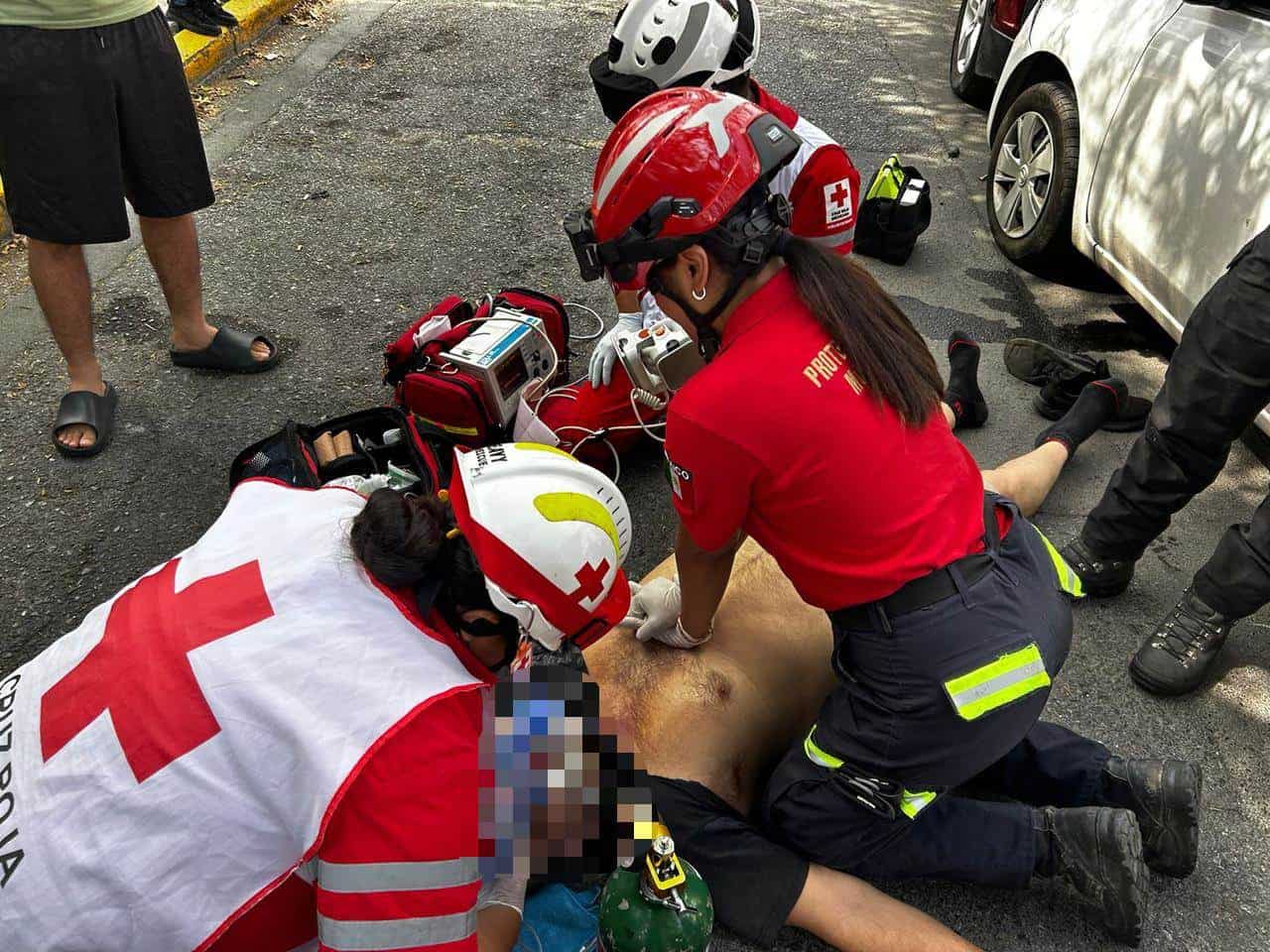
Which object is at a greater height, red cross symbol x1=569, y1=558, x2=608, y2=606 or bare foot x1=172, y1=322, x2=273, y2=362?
red cross symbol x1=569, y1=558, x2=608, y2=606

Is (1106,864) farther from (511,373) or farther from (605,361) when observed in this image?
(511,373)

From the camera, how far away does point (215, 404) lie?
3709 millimetres

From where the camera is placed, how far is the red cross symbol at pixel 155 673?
147 centimetres

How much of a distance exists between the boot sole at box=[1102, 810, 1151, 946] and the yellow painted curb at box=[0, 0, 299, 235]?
5952 mm

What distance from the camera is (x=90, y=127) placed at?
10.5ft

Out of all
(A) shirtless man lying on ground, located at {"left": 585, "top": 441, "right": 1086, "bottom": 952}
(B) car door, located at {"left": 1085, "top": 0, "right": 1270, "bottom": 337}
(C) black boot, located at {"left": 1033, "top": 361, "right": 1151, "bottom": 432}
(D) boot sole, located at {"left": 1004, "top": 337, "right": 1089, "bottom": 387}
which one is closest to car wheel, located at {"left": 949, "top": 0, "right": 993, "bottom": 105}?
(B) car door, located at {"left": 1085, "top": 0, "right": 1270, "bottom": 337}

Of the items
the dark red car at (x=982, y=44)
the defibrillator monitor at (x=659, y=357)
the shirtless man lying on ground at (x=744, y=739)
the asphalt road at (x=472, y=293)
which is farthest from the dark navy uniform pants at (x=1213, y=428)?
the dark red car at (x=982, y=44)

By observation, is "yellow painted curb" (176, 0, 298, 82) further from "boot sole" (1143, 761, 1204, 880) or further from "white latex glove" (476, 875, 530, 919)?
"boot sole" (1143, 761, 1204, 880)

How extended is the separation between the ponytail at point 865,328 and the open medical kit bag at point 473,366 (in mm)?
1512

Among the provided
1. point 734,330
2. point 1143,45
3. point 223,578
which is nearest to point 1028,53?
point 1143,45

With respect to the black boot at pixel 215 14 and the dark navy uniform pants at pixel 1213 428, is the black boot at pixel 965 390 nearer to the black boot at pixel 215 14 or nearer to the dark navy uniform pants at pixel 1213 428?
the dark navy uniform pants at pixel 1213 428

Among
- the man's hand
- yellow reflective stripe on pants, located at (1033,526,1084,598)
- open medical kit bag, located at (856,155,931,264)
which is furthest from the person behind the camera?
open medical kit bag, located at (856,155,931,264)

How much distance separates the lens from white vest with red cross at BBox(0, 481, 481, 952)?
145 centimetres

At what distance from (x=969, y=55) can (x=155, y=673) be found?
6334 millimetres
